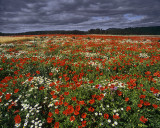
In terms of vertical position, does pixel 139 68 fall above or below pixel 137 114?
above

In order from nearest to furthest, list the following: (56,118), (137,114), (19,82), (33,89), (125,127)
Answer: (125,127) < (137,114) < (56,118) < (33,89) < (19,82)

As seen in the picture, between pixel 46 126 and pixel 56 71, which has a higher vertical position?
pixel 56 71

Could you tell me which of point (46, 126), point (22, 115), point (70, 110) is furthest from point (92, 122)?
point (22, 115)

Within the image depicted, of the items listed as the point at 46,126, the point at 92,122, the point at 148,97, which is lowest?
the point at 46,126

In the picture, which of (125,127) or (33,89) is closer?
(125,127)

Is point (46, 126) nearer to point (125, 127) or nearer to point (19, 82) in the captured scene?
point (125, 127)

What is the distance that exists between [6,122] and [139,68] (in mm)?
6777

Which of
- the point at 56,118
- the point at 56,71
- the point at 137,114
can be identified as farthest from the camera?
the point at 56,71

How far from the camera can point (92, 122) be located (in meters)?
2.92

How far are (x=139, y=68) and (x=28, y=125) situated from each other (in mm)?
6251

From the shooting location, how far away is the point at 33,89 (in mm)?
4332

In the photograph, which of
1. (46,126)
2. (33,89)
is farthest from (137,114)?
(33,89)

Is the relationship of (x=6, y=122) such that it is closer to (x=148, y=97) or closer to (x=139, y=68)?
(x=148, y=97)

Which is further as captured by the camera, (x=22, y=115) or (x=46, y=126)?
(x=22, y=115)
